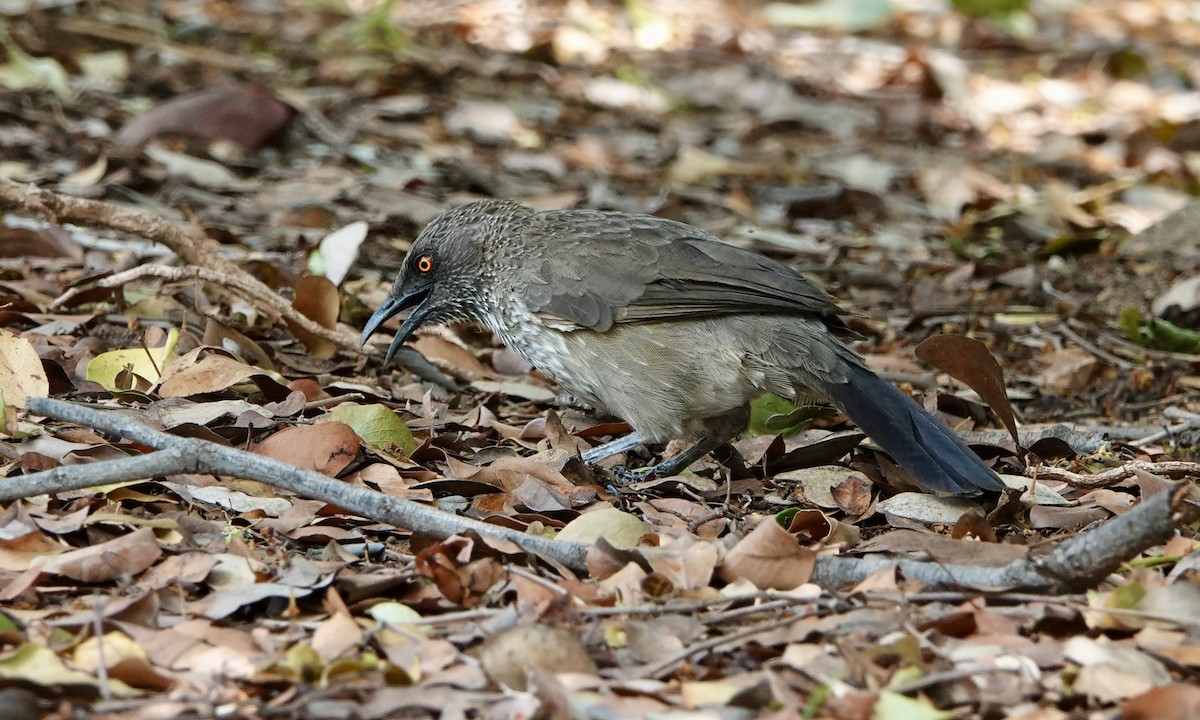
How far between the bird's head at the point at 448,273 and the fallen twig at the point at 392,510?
183 cm

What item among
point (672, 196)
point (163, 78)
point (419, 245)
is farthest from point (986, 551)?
point (163, 78)

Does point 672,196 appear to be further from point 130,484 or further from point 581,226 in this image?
point 130,484

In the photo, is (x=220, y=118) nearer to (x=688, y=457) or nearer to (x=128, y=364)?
(x=128, y=364)

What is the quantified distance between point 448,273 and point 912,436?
199 cm

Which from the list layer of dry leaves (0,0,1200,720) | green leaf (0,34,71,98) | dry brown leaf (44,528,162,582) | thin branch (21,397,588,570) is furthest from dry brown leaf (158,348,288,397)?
green leaf (0,34,71,98)

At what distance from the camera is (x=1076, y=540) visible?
127 inches

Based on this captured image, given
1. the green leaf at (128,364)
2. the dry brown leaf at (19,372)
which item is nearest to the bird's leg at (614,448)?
the green leaf at (128,364)

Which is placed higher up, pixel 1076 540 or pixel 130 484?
pixel 1076 540

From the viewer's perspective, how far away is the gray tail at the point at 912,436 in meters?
4.30

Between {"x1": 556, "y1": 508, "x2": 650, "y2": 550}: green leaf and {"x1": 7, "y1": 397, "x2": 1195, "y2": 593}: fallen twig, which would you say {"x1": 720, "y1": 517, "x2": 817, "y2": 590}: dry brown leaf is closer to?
{"x1": 7, "y1": 397, "x2": 1195, "y2": 593}: fallen twig

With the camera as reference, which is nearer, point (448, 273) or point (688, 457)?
point (688, 457)

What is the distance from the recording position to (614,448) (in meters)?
5.13

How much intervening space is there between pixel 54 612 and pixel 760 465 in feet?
7.89

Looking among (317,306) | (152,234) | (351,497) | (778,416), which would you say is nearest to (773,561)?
(351,497)
